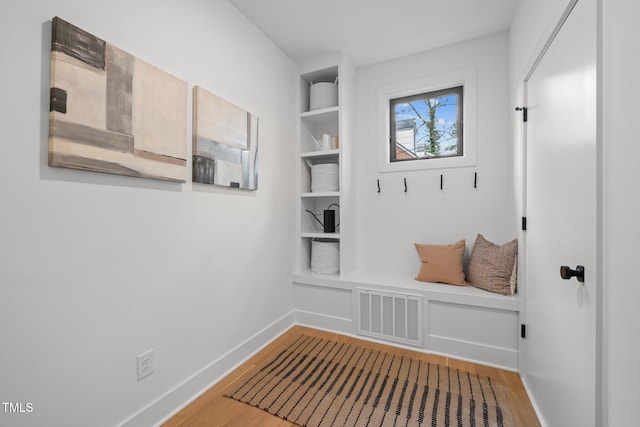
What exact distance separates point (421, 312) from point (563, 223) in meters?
1.23

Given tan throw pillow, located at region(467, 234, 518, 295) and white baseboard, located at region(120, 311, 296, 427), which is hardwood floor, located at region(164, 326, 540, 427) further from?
tan throw pillow, located at region(467, 234, 518, 295)

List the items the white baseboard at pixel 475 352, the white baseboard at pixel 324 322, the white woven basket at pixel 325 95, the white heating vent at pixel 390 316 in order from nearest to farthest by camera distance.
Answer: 1. the white baseboard at pixel 475 352
2. the white heating vent at pixel 390 316
3. the white baseboard at pixel 324 322
4. the white woven basket at pixel 325 95

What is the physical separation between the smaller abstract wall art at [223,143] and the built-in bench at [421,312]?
1131mm

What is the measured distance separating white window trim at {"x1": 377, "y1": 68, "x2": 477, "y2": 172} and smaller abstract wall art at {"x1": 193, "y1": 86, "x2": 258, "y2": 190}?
1290 mm

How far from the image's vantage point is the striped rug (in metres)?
1.48

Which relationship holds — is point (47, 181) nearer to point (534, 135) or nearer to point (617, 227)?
point (617, 227)

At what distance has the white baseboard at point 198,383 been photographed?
140 cm

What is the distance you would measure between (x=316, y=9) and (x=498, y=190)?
2.00 m

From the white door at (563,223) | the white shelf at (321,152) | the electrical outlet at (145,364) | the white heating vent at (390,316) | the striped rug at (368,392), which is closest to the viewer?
the white door at (563,223)

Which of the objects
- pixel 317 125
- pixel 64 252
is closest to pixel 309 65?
pixel 317 125

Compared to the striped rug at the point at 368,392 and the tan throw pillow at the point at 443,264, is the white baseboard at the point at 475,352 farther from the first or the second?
the tan throw pillow at the point at 443,264

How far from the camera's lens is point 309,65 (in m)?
2.71

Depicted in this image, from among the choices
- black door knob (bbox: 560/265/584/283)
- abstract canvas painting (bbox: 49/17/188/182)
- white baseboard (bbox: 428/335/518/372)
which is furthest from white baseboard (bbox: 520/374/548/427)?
abstract canvas painting (bbox: 49/17/188/182)

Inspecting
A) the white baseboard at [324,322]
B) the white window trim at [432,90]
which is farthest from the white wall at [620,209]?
the white baseboard at [324,322]
